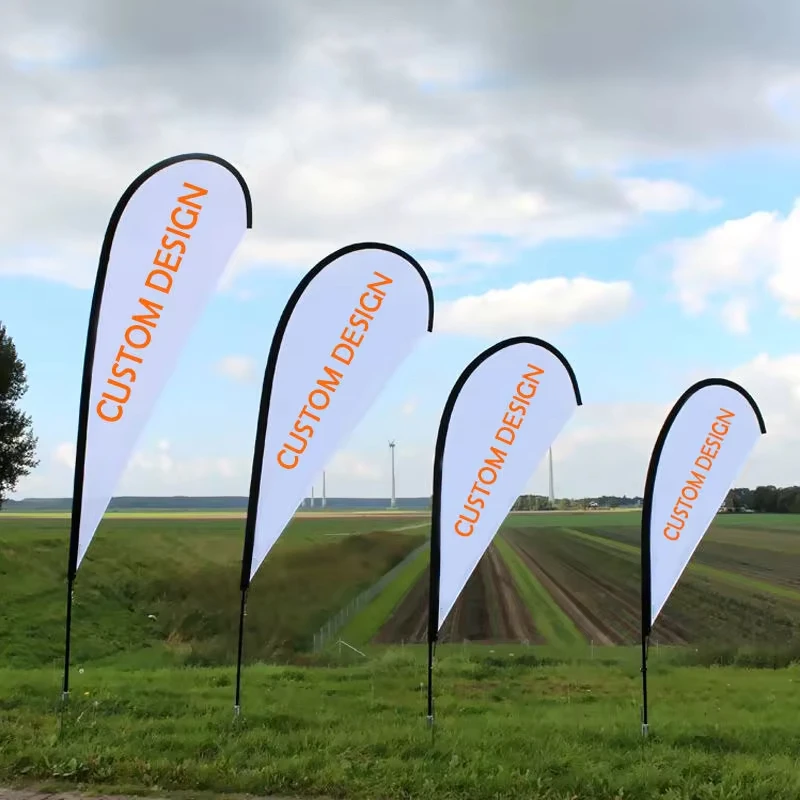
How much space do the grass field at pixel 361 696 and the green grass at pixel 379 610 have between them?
0.18 m

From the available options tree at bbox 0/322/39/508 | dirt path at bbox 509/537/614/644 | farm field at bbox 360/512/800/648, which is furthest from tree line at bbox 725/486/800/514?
tree at bbox 0/322/39/508

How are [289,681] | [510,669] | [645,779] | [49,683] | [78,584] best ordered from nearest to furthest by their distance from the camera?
[645,779] → [49,683] → [289,681] → [510,669] → [78,584]

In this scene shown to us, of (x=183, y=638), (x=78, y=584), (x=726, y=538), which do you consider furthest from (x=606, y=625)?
(x=726, y=538)

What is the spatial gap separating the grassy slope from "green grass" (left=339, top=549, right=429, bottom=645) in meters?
1.08

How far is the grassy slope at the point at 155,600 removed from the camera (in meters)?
19.1

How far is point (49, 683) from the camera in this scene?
9.92 m

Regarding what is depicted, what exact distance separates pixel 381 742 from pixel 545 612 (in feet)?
80.5

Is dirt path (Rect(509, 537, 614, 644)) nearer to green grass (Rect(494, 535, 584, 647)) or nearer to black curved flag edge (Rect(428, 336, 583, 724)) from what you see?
green grass (Rect(494, 535, 584, 647))

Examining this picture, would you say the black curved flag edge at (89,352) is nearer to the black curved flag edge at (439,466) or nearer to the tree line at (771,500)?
the black curved flag edge at (439,466)

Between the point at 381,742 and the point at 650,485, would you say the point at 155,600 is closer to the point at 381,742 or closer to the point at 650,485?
the point at 381,742

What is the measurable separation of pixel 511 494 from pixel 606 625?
21.6 meters

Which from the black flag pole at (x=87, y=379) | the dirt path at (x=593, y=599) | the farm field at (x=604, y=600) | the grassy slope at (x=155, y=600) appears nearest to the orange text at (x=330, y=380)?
the black flag pole at (x=87, y=379)

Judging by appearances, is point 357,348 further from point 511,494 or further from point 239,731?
point 239,731

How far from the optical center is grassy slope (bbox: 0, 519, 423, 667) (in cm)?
1908
